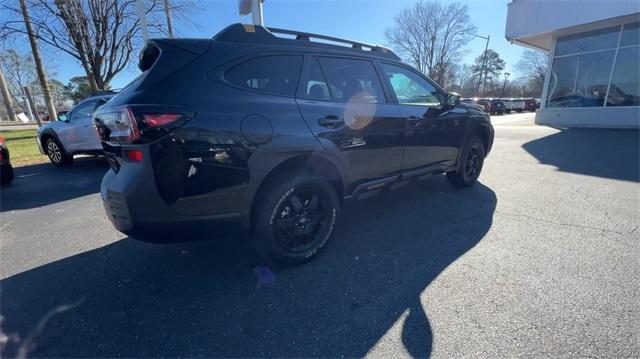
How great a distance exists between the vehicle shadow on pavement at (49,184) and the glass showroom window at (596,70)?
59.3 feet

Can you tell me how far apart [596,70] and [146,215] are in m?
18.0

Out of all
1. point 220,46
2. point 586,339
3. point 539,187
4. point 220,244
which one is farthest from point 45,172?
point 539,187

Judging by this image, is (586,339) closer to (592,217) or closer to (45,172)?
(592,217)

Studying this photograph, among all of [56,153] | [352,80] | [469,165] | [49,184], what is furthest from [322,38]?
[56,153]

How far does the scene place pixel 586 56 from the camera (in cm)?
1355

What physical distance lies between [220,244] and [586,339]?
2.99 m

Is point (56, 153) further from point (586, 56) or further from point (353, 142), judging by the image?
point (586, 56)

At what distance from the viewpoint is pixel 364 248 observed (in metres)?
3.07

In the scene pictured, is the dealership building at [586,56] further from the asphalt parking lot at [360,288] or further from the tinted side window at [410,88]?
the tinted side window at [410,88]

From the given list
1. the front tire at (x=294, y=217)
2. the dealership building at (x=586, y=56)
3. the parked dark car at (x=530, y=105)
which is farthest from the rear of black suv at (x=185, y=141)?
the parked dark car at (x=530, y=105)

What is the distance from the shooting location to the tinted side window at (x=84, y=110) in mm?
6891

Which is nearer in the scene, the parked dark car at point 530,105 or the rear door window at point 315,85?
the rear door window at point 315,85

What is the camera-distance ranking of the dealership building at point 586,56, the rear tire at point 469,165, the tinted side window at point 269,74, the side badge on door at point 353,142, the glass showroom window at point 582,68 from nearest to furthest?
the tinted side window at point 269,74, the side badge on door at point 353,142, the rear tire at point 469,165, the dealership building at point 586,56, the glass showroom window at point 582,68

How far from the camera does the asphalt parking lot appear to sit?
6.29 ft
